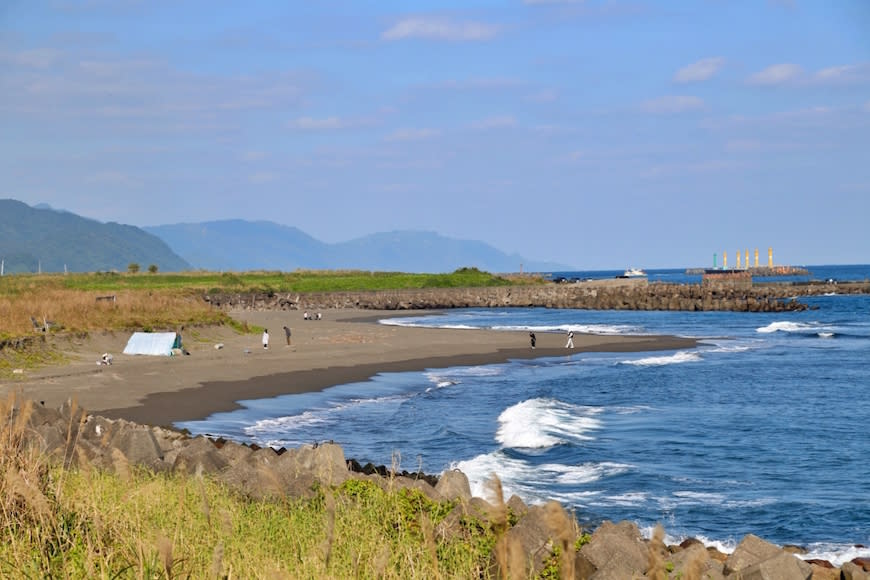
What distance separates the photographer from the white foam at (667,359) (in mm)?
39969

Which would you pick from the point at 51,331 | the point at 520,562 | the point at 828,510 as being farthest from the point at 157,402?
the point at 520,562

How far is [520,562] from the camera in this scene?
3273 mm

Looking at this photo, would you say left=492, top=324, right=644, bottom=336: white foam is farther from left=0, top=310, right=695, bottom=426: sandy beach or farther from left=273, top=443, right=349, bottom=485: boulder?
left=273, top=443, right=349, bottom=485: boulder

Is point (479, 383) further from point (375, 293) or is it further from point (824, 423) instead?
point (375, 293)

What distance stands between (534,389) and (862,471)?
45.7 feet

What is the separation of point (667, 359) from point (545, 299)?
60274mm

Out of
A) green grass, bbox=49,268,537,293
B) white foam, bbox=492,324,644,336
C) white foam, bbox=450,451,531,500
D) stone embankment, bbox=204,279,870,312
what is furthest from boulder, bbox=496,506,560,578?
green grass, bbox=49,268,537,293

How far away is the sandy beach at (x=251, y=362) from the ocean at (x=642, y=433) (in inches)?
67.7

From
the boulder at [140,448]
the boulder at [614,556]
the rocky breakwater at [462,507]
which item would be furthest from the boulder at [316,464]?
the boulder at [614,556]

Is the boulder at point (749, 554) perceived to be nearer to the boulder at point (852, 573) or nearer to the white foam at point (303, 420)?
the boulder at point (852, 573)

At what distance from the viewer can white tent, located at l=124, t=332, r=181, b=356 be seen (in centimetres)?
3600

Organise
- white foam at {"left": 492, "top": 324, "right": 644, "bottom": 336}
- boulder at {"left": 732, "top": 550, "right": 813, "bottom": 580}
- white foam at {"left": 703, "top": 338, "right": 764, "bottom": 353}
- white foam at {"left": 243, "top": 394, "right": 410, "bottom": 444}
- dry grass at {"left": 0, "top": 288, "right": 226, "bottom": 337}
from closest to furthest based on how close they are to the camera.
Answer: boulder at {"left": 732, "top": 550, "right": 813, "bottom": 580} < white foam at {"left": 243, "top": 394, "right": 410, "bottom": 444} < dry grass at {"left": 0, "top": 288, "right": 226, "bottom": 337} < white foam at {"left": 703, "top": 338, "right": 764, "bottom": 353} < white foam at {"left": 492, "top": 324, "right": 644, "bottom": 336}

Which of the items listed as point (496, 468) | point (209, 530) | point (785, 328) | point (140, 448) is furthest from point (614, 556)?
point (785, 328)

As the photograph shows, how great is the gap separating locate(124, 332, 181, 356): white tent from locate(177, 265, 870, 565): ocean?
8.31m
